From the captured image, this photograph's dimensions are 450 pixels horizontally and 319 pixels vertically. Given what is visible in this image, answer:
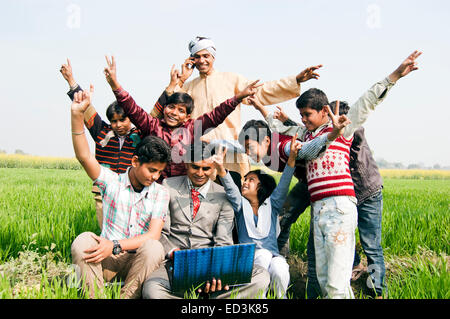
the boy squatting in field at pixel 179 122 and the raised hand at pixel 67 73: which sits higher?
the raised hand at pixel 67 73

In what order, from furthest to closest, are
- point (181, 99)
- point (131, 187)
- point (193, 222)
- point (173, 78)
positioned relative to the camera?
point (173, 78)
point (181, 99)
point (193, 222)
point (131, 187)

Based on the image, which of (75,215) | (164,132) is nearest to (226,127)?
(164,132)

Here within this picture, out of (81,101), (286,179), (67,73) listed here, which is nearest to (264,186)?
(286,179)

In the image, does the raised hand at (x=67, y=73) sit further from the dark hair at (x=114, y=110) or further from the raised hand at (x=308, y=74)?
the raised hand at (x=308, y=74)

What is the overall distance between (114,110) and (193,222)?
1417mm

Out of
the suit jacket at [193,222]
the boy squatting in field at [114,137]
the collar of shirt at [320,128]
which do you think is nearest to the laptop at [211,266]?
the suit jacket at [193,222]

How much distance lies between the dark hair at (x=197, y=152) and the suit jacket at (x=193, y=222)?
216mm

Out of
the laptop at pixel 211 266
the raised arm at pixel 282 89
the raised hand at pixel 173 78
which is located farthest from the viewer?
the raised arm at pixel 282 89

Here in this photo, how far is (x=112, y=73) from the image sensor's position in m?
3.12

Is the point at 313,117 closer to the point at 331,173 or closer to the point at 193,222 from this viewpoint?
the point at 331,173

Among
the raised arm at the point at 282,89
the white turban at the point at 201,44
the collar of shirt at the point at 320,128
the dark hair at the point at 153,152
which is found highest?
the white turban at the point at 201,44

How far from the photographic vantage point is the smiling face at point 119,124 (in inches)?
143

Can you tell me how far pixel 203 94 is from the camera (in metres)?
4.09
